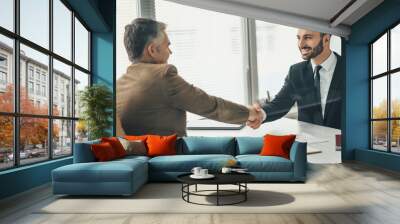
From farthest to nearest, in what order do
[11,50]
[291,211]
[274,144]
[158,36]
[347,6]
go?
[158,36] → [347,6] → [274,144] → [11,50] → [291,211]

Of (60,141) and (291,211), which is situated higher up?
(60,141)

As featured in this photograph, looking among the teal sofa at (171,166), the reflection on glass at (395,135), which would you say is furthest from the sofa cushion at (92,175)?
the reflection on glass at (395,135)

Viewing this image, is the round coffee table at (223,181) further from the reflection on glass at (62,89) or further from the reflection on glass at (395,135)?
the reflection on glass at (395,135)

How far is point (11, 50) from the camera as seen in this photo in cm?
514

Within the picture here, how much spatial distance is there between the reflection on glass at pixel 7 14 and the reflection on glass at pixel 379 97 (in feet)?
24.5

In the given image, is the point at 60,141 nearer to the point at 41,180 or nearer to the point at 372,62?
the point at 41,180

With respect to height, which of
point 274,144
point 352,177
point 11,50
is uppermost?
point 11,50

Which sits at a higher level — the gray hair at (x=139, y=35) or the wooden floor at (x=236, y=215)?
the gray hair at (x=139, y=35)

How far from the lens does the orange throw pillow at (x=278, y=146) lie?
6.47 m

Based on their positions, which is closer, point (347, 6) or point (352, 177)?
point (352, 177)

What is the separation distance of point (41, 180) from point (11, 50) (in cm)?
199

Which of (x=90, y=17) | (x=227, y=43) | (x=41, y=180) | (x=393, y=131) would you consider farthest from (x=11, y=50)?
(x=393, y=131)

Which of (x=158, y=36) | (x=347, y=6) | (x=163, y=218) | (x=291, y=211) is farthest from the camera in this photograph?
(x=158, y=36)

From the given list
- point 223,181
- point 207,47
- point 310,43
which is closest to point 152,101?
point 207,47
